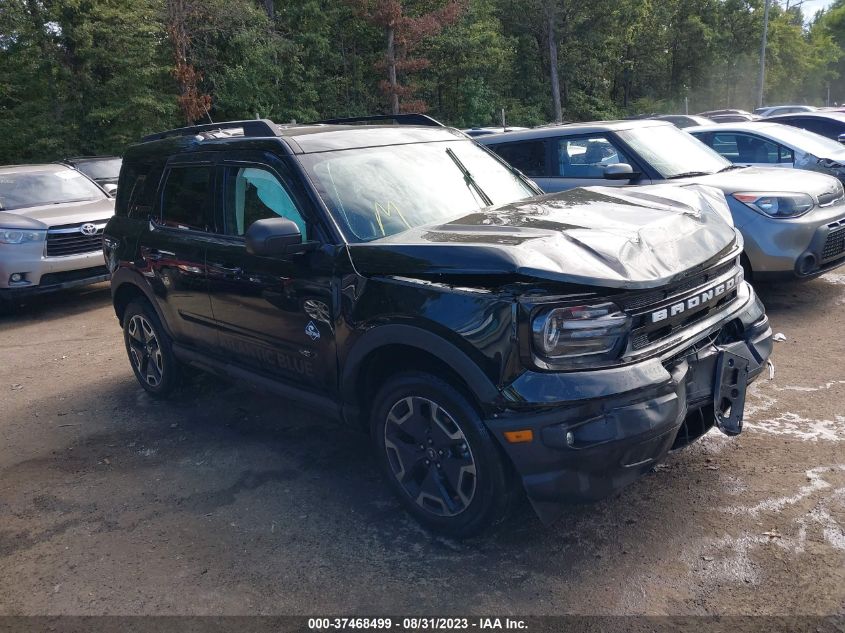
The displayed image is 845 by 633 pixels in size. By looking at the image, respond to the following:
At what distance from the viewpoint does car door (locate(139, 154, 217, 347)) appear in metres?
4.59

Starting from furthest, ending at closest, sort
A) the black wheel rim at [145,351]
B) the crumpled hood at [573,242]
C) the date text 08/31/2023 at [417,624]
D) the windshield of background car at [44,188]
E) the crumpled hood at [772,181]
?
the windshield of background car at [44,188] < the crumpled hood at [772,181] < the black wheel rim at [145,351] < the crumpled hood at [573,242] < the date text 08/31/2023 at [417,624]

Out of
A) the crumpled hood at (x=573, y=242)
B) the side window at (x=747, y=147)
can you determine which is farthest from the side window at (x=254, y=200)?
the side window at (x=747, y=147)

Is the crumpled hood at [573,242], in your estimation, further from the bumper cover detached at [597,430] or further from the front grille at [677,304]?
the bumper cover detached at [597,430]

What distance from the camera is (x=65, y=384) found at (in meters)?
6.35

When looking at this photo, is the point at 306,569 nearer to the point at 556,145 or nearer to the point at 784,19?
the point at 556,145

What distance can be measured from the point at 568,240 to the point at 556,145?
5000 millimetres

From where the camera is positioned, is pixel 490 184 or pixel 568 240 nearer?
pixel 568 240

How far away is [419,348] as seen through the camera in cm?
323

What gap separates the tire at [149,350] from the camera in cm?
538

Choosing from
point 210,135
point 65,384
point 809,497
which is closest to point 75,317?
point 65,384

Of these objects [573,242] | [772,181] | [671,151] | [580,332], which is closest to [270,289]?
[573,242]

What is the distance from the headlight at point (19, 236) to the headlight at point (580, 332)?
7.99 m

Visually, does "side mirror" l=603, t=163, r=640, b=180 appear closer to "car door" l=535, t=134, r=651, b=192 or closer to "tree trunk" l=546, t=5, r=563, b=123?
"car door" l=535, t=134, r=651, b=192

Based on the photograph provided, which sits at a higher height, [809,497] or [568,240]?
[568,240]
